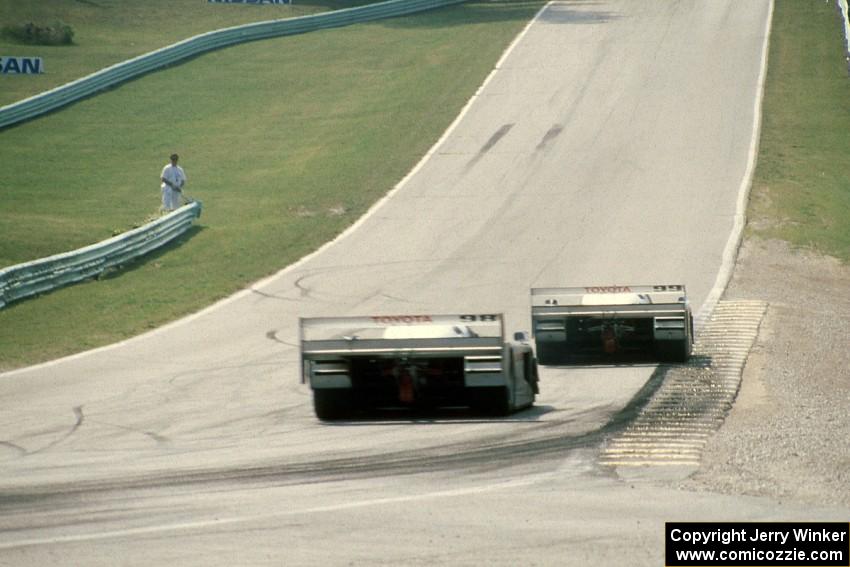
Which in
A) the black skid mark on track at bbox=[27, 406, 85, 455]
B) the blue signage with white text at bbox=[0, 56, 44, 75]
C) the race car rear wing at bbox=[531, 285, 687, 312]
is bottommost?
the black skid mark on track at bbox=[27, 406, 85, 455]

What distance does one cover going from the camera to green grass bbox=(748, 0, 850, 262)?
1346 inches

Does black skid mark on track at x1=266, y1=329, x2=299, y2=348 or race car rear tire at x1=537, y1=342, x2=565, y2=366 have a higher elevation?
race car rear tire at x1=537, y1=342, x2=565, y2=366

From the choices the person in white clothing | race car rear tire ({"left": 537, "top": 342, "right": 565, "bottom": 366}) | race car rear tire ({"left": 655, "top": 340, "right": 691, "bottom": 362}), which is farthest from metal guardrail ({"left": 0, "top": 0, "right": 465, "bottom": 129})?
race car rear tire ({"left": 655, "top": 340, "right": 691, "bottom": 362})

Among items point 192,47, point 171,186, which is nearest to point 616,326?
point 171,186

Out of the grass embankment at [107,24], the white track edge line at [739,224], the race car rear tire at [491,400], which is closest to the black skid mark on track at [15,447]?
the race car rear tire at [491,400]

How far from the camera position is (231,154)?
44.4 metres

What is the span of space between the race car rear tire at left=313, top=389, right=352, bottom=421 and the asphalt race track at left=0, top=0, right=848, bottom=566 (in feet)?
1.07

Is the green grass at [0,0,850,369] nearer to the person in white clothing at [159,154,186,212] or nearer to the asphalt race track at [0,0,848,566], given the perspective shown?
the person in white clothing at [159,154,186,212]

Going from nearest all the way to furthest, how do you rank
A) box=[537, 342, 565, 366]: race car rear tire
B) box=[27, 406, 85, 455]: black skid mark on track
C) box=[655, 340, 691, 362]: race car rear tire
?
box=[27, 406, 85, 455]: black skid mark on track → box=[655, 340, 691, 362]: race car rear tire → box=[537, 342, 565, 366]: race car rear tire

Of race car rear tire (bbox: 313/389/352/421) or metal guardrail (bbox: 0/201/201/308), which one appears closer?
race car rear tire (bbox: 313/389/352/421)

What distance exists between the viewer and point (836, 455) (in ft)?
43.3

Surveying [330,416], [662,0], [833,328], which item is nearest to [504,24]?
[662,0]

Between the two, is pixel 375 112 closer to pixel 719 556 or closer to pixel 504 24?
pixel 504 24

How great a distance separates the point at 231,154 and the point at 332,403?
2976 centimetres
